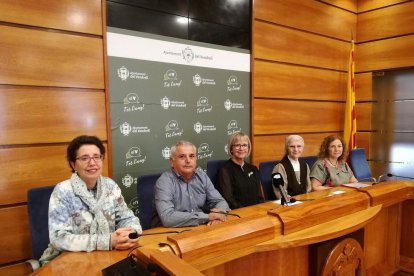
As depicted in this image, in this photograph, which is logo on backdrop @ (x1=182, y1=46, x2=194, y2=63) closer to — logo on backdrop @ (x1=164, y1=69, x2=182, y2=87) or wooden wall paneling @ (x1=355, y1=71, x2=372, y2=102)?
logo on backdrop @ (x1=164, y1=69, x2=182, y2=87)

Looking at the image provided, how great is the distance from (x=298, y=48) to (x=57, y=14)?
3197mm

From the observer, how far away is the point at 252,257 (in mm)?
1294

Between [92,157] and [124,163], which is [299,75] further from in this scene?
[92,157]

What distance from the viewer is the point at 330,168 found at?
10.3 feet

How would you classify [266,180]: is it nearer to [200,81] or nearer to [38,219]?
[200,81]

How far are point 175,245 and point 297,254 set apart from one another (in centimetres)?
66

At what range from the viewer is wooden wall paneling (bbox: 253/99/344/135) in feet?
13.4

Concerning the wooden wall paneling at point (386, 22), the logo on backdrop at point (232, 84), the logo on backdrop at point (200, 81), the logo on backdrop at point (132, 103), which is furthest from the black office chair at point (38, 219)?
the wooden wall paneling at point (386, 22)

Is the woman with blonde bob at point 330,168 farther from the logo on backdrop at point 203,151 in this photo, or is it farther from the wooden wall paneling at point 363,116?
the wooden wall paneling at point 363,116

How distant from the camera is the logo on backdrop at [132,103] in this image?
2961 millimetres

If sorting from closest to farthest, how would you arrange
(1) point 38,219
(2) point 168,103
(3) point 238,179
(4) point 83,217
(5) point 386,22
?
(4) point 83,217
(1) point 38,219
(3) point 238,179
(2) point 168,103
(5) point 386,22

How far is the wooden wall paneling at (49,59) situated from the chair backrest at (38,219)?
1.05 meters

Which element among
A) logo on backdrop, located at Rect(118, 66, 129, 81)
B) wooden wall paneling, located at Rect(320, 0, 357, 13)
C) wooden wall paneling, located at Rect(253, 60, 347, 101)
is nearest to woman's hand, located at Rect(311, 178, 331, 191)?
wooden wall paneling, located at Rect(253, 60, 347, 101)

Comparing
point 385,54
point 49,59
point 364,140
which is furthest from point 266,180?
point 385,54
